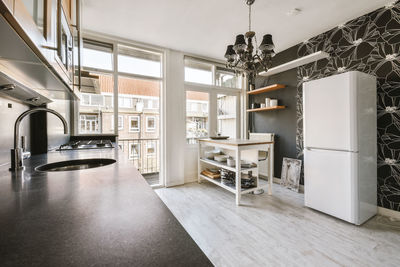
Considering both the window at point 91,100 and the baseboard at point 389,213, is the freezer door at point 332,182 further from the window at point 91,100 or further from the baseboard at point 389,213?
the window at point 91,100

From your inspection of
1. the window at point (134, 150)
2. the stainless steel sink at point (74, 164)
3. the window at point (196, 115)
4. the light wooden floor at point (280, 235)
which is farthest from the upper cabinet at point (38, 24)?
the window at point (134, 150)

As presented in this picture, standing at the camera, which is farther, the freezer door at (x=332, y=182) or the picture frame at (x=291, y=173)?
the picture frame at (x=291, y=173)

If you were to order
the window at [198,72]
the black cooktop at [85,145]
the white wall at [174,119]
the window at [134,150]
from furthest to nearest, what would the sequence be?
the window at [134,150], the window at [198,72], the white wall at [174,119], the black cooktop at [85,145]

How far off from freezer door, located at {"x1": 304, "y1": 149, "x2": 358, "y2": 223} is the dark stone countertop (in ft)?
7.79

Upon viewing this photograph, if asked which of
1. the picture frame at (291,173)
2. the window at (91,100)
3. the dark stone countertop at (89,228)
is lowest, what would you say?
the picture frame at (291,173)

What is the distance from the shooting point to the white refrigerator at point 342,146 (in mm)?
2062

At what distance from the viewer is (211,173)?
3506 millimetres

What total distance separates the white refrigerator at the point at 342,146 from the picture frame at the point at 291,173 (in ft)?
2.59

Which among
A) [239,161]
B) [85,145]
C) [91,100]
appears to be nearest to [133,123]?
[91,100]

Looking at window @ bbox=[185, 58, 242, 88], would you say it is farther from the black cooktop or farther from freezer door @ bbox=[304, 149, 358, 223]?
freezer door @ bbox=[304, 149, 358, 223]

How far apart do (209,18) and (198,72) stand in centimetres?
144

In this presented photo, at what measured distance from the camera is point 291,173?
134 inches

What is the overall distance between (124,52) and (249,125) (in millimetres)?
3183

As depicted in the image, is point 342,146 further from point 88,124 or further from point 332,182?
point 88,124
